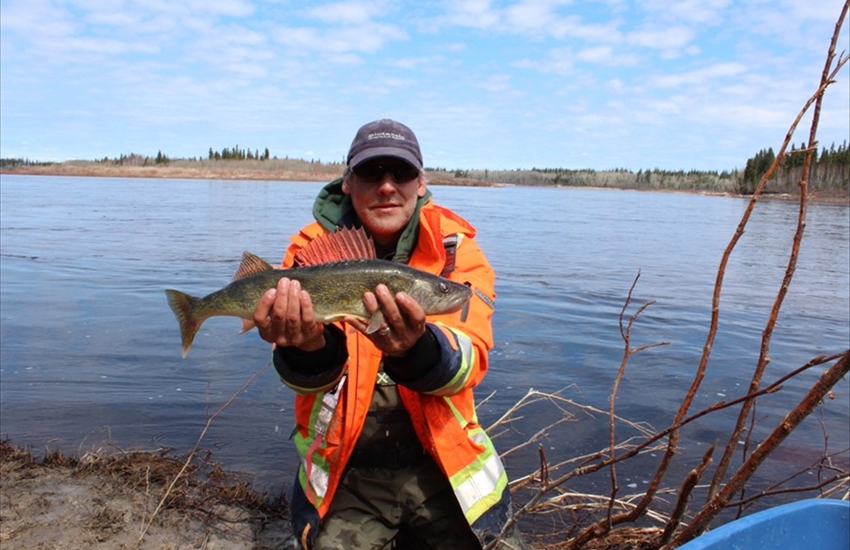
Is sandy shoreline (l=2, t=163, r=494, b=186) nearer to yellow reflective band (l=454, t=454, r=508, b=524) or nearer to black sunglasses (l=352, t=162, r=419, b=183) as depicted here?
black sunglasses (l=352, t=162, r=419, b=183)

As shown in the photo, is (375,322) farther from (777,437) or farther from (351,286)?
(777,437)

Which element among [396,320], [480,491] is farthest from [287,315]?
[480,491]

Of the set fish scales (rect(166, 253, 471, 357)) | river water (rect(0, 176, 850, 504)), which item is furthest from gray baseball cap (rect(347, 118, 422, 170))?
river water (rect(0, 176, 850, 504))

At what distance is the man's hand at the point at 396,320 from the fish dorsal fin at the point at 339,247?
477mm

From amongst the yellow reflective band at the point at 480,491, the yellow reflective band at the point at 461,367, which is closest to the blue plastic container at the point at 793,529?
the yellow reflective band at the point at 480,491

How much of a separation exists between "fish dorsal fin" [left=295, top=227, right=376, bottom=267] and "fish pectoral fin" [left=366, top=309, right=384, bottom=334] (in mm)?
504

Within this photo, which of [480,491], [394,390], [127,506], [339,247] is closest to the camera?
[480,491]

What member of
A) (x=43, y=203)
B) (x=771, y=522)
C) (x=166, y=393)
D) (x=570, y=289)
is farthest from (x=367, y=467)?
(x=43, y=203)

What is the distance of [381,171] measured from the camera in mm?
4004

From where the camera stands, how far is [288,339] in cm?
343

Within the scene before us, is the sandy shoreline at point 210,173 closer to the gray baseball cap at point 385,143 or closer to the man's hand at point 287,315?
the gray baseball cap at point 385,143

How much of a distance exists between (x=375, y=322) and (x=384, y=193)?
1.03 metres

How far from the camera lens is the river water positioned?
706cm

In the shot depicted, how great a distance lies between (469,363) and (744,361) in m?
8.14
